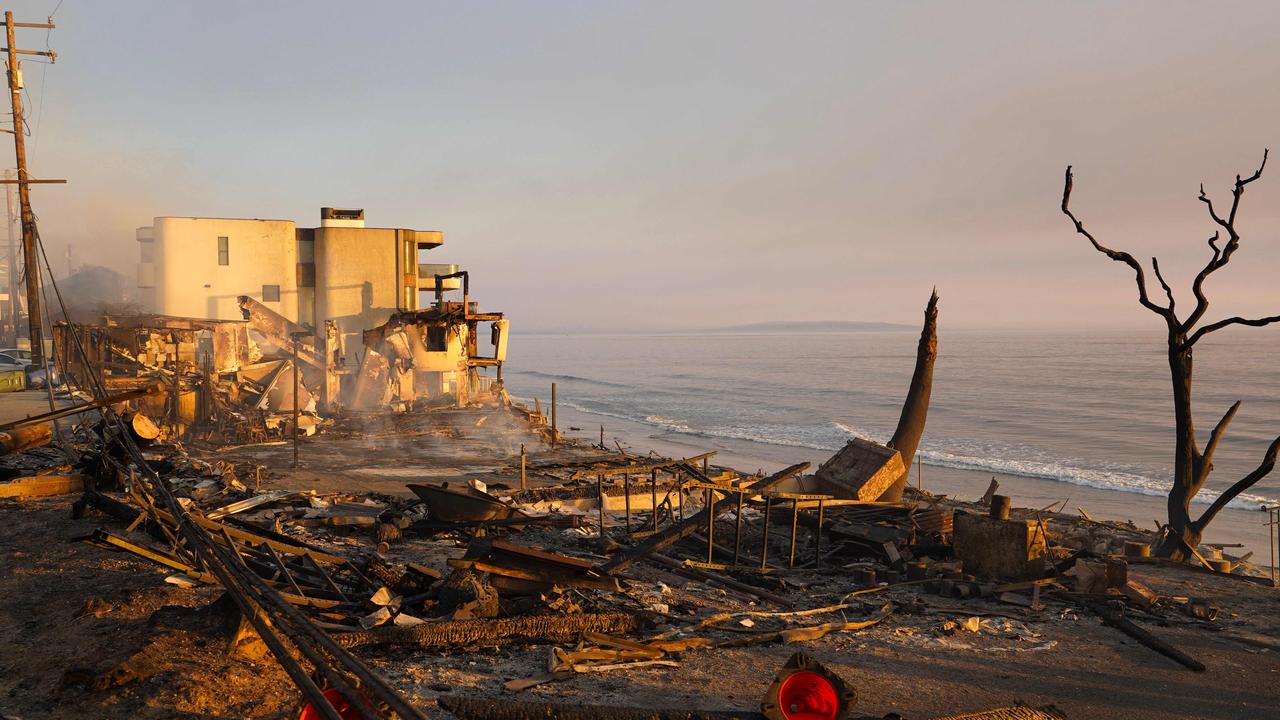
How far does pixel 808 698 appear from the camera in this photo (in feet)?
20.5

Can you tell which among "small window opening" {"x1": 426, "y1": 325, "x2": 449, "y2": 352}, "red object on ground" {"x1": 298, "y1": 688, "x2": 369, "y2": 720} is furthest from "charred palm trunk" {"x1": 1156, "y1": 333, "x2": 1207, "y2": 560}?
"small window opening" {"x1": 426, "y1": 325, "x2": 449, "y2": 352}

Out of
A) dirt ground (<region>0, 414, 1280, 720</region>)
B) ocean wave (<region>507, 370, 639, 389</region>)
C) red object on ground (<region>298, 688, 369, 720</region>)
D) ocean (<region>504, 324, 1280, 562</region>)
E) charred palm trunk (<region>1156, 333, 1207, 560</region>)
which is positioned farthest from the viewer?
ocean wave (<region>507, 370, 639, 389</region>)

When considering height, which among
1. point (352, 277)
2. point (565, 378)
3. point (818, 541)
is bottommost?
point (565, 378)

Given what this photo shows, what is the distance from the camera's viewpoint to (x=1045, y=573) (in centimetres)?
1313

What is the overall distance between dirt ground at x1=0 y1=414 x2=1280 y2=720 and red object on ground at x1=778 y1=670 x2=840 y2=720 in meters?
1.85

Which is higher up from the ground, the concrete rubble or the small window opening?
the small window opening

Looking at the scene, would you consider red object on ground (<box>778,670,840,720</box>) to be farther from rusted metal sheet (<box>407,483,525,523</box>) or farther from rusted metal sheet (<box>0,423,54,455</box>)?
rusted metal sheet (<box>0,423,54,455</box>)

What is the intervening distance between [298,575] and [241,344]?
92.5 ft

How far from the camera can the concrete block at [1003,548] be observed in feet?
42.6

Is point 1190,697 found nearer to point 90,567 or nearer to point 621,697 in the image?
point 621,697

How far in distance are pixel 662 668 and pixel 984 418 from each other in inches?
2320

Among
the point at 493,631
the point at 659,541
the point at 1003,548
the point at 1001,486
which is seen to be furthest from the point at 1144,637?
the point at 1001,486

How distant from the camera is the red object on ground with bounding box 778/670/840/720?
6211 mm

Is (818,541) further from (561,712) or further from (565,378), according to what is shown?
(565,378)
